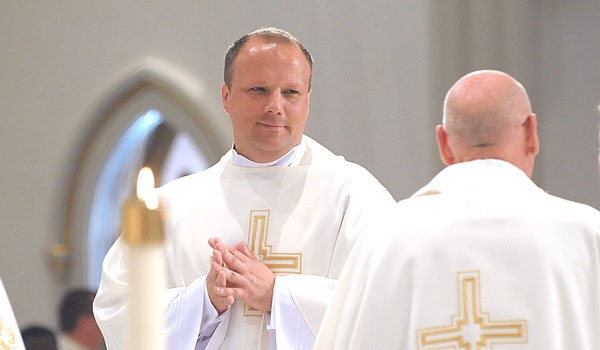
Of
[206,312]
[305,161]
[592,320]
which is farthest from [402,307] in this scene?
[305,161]

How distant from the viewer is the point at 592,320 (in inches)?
135

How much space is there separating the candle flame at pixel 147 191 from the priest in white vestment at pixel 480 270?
1560 mm

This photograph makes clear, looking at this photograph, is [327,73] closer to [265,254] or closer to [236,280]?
[265,254]

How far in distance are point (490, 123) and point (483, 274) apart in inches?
17.7

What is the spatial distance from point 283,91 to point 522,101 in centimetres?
127

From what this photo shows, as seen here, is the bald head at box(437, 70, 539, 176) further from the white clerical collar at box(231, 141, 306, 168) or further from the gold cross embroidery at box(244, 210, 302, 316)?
the white clerical collar at box(231, 141, 306, 168)

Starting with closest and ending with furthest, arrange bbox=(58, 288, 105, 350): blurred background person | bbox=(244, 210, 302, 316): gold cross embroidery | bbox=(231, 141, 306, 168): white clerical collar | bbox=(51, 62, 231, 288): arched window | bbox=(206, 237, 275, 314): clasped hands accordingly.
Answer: bbox=(206, 237, 275, 314): clasped hands
bbox=(244, 210, 302, 316): gold cross embroidery
bbox=(231, 141, 306, 168): white clerical collar
bbox=(58, 288, 105, 350): blurred background person
bbox=(51, 62, 231, 288): arched window

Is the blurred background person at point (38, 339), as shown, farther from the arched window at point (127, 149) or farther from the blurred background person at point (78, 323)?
the arched window at point (127, 149)

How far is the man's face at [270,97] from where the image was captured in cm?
464

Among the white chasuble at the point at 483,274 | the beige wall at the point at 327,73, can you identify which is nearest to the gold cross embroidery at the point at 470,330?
the white chasuble at the point at 483,274

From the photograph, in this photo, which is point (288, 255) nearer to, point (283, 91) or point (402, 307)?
point (283, 91)

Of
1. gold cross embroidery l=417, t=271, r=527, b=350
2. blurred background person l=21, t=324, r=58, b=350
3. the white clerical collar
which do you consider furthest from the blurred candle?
blurred background person l=21, t=324, r=58, b=350

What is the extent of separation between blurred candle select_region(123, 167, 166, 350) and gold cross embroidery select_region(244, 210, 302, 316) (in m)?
2.83

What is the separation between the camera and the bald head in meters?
3.58
